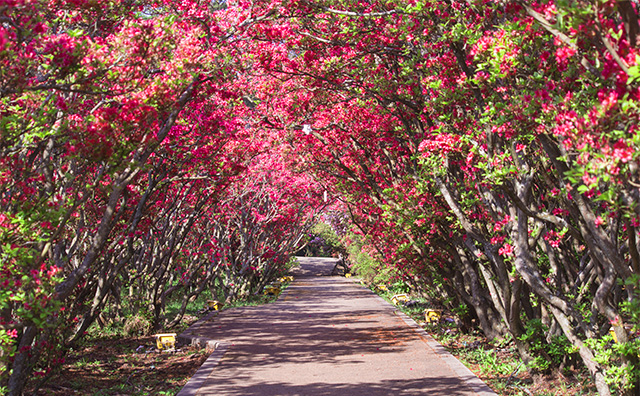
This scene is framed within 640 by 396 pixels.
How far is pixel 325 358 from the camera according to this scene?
1025 centimetres

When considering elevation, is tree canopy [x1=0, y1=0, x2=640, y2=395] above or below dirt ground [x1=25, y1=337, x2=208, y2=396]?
above

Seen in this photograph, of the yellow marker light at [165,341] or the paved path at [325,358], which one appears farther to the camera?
the yellow marker light at [165,341]

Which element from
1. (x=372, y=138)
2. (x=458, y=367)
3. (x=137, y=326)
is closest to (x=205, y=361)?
(x=137, y=326)

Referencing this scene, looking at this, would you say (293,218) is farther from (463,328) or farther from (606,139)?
(606,139)

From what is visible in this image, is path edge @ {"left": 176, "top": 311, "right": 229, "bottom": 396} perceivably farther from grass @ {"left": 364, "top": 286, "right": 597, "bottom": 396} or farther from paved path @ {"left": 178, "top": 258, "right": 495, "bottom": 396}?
grass @ {"left": 364, "top": 286, "right": 597, "bottom": 396}

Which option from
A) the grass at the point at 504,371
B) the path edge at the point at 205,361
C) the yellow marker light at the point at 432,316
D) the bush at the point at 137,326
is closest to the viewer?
the grass at the point at 504,371

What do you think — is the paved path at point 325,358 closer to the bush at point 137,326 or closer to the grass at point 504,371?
the grass at point 504,371

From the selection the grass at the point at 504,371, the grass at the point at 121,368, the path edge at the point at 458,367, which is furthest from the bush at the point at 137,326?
the grass at the point at 504,371

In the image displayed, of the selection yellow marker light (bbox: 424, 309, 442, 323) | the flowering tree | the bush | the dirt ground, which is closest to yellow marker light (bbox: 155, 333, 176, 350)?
the dirt ground

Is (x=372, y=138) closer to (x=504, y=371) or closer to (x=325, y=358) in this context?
(x=325, y=358)

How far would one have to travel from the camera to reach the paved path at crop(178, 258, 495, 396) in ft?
25.7

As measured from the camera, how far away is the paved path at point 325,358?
7848mm

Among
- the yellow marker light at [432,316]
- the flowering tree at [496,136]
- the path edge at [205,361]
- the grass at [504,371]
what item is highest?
the flowering tree at [496,136]

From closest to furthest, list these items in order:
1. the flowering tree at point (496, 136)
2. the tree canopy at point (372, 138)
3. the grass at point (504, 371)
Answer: the flowering tree at point (496, 136)
the tree canopy at point (372, 138)
the grass at point (504, 371)
